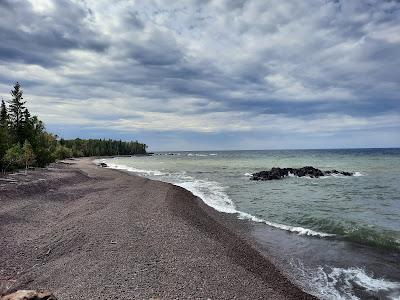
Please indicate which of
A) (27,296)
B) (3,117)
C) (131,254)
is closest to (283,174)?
(131,254)

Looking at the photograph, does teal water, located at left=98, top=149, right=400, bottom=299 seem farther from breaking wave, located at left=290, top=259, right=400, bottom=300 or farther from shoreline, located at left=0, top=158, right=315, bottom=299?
shoreline, located at left=0, top=158, right=315, bottom=299

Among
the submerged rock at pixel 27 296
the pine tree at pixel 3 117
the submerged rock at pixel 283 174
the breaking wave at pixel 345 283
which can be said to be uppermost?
the pine tree at pixel 3 117

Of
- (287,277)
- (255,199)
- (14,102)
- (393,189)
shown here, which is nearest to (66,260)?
(287,277)

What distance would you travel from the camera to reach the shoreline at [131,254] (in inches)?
413

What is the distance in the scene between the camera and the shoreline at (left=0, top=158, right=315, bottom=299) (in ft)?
34.4

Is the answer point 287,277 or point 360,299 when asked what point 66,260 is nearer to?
point 287,277

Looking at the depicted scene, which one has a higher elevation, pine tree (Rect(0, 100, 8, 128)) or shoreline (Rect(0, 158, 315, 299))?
pine tree (Rect(0, 100, 8, 128))

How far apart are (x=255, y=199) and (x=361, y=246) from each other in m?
15.0

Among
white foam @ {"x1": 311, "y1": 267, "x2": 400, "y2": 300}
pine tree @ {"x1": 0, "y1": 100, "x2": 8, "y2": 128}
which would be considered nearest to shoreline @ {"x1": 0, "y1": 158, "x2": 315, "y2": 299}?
white foam @ {"x1": 311, "y1": 267, "x2": 400, "y2": 300}

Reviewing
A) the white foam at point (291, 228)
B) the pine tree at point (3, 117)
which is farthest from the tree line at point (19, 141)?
the white foam at point (291, 228)

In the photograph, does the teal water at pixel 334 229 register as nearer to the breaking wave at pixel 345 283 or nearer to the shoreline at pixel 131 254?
the breaking wave at pixel 345 283

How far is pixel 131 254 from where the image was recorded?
13.0 metres

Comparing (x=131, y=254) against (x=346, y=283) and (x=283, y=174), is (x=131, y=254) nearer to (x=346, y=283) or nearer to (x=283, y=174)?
(x=346, y=283)

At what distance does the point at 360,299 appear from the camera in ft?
36.3
